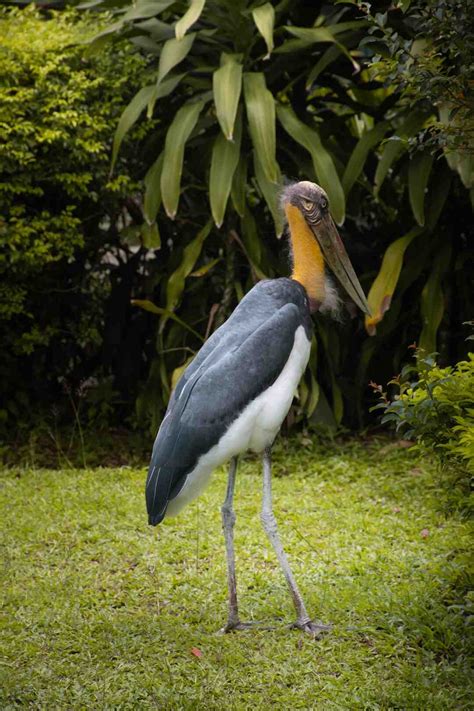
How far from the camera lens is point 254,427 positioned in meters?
4.28

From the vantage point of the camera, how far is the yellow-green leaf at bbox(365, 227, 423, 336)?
6562 mm

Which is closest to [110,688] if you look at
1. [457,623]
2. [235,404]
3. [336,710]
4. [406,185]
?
[336,710]

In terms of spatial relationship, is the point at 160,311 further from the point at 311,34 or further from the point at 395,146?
the point at 311,34

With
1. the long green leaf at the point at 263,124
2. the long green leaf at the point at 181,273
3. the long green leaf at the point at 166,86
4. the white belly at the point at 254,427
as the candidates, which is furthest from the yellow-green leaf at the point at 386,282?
the white belly at the point at 254,427

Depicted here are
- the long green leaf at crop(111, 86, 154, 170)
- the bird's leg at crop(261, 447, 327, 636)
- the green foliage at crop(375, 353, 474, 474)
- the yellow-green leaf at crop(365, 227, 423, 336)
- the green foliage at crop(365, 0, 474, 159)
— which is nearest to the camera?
the green foliage at crop(365, 0, 474, 159)

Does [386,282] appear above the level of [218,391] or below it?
below

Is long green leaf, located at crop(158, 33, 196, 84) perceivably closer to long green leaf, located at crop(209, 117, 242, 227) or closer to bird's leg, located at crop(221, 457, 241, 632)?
long green leaf, located at crop(209, 117, 242, 227)

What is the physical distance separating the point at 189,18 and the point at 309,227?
8.31 ft

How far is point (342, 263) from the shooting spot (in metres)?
4.58

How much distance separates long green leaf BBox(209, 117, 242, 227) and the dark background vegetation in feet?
0.05

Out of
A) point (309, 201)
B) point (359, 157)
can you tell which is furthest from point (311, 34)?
point (309, 201)

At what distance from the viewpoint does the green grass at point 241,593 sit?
386 cm

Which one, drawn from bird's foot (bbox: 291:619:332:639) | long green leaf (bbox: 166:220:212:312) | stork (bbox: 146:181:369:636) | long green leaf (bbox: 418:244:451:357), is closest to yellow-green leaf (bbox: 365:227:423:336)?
long green leaf (bbox: 418:244:451:357)

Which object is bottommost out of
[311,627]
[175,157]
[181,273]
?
[311,627]
